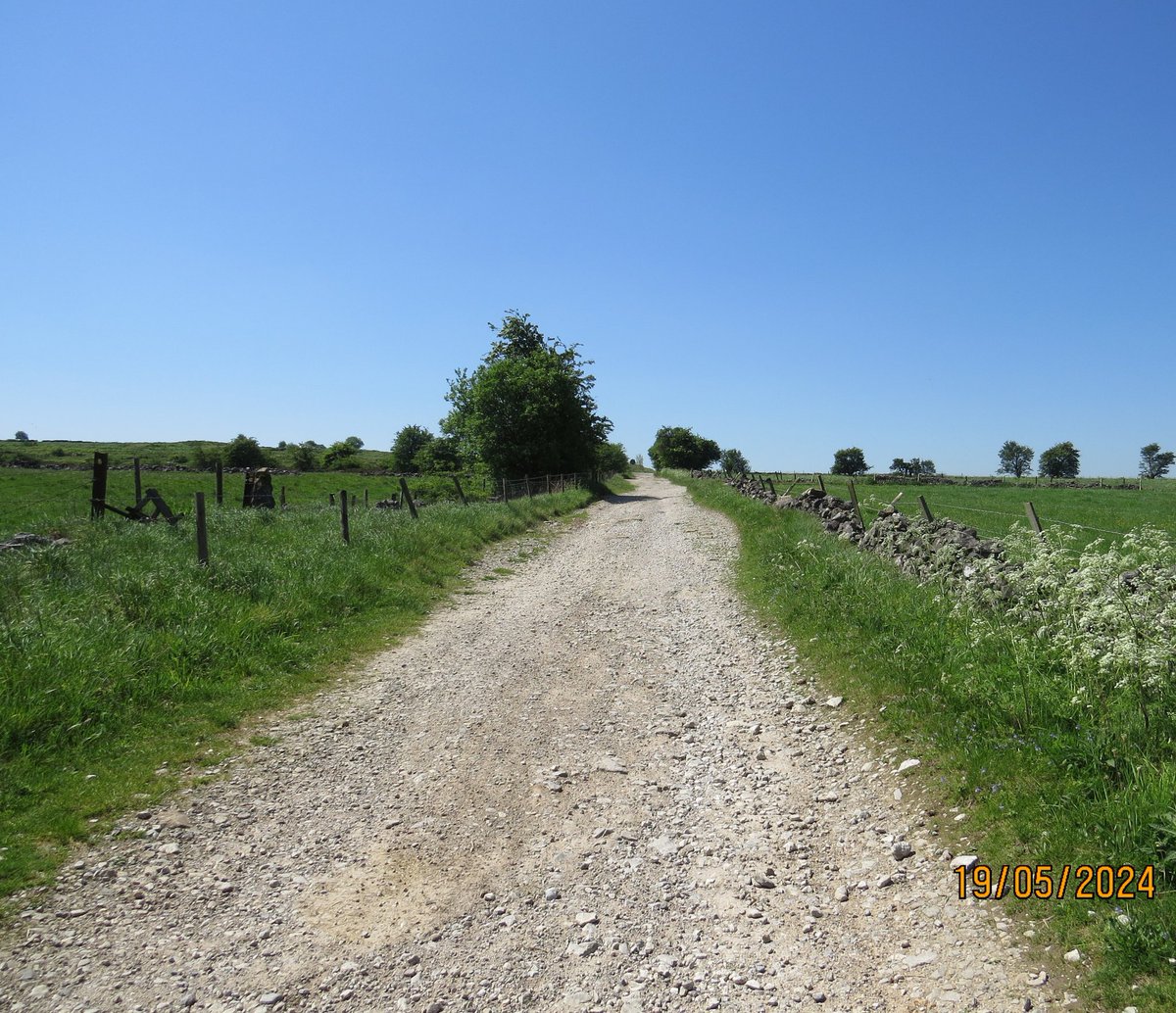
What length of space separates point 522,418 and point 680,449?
305 feet

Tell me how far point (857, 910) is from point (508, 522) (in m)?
20.4

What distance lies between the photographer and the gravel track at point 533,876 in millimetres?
3674

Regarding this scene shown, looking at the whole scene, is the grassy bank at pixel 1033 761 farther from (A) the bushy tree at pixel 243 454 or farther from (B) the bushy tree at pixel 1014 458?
(B) the bushy tree at pixel 1014 458

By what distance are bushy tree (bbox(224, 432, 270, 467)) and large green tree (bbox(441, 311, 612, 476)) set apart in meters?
60.3

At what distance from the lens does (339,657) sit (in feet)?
31.6

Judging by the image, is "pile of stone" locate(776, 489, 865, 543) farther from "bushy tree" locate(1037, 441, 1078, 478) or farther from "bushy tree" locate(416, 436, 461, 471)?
"bushy tree" locate(1037, 441, 1078, 478)

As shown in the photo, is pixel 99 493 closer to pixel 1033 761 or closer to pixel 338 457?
pixel 1033 761

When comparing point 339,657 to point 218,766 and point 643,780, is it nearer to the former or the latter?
point 218,766

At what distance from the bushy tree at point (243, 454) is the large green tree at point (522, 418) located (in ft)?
198

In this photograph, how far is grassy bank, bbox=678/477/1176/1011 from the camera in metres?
3.44

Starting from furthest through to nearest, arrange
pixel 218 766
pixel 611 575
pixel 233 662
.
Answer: pixel 611 575, pixel 233 662, pixel 218 766

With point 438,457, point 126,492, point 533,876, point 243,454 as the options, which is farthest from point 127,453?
point 533,876

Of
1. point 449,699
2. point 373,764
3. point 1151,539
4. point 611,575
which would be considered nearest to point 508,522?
point 611,575

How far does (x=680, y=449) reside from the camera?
13650 cm
